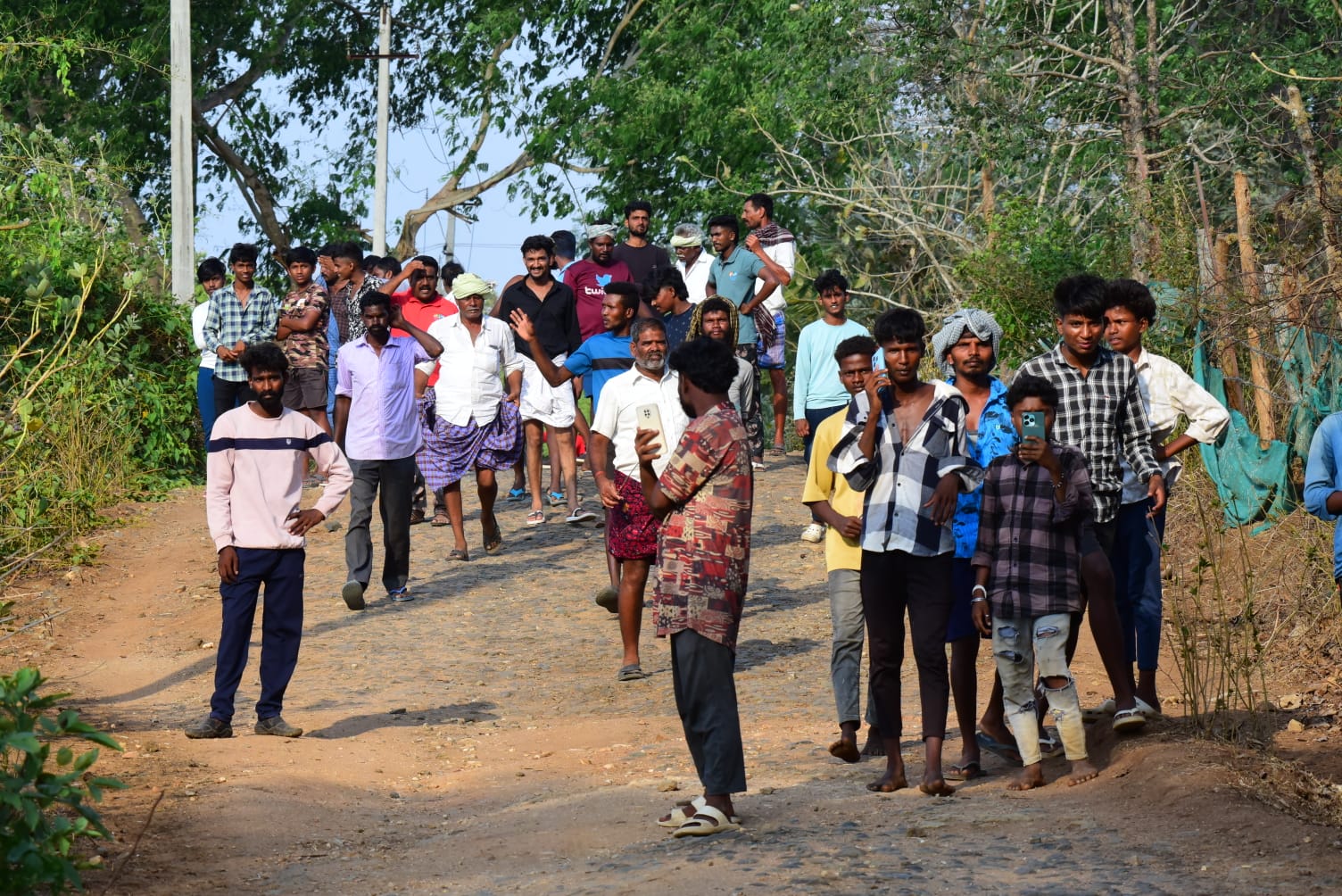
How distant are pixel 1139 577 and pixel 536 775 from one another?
2770 mm

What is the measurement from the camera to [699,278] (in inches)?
574

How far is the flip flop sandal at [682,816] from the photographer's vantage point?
6.15 metres

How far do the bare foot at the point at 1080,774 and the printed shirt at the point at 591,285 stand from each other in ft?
25.0

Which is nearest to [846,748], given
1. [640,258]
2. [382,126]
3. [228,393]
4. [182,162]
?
[640,258]

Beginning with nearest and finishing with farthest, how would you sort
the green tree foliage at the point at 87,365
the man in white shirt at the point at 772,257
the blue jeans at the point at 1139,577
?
the blue jeans at the point at 1139,577, the man in white shirt at the point at 772,257, the green tree foliage at the point at 87,365

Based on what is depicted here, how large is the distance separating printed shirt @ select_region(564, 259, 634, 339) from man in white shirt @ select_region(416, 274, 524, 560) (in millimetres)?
1135

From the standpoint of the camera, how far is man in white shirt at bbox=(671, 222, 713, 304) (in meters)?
14.5

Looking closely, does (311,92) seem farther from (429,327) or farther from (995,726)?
(995,726)

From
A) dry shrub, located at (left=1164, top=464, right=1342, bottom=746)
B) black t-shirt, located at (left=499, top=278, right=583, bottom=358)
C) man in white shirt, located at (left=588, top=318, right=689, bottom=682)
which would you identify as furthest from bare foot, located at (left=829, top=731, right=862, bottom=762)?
black t-shirt, located at (left=499, top=278, right=583, bottom=358)

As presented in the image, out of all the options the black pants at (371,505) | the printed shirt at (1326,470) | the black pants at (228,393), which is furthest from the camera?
the black pants at (228,393)

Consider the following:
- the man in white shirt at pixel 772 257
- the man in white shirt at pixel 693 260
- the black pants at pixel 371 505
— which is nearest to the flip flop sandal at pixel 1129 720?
the black pants at pixel 371 505

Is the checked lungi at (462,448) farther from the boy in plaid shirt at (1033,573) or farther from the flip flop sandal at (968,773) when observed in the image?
the boy in plaid shirt at (1033,573)

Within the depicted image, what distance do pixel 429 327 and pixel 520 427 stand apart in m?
1.06

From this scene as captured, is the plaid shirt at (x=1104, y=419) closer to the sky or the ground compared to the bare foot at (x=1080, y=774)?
closer to the sky
